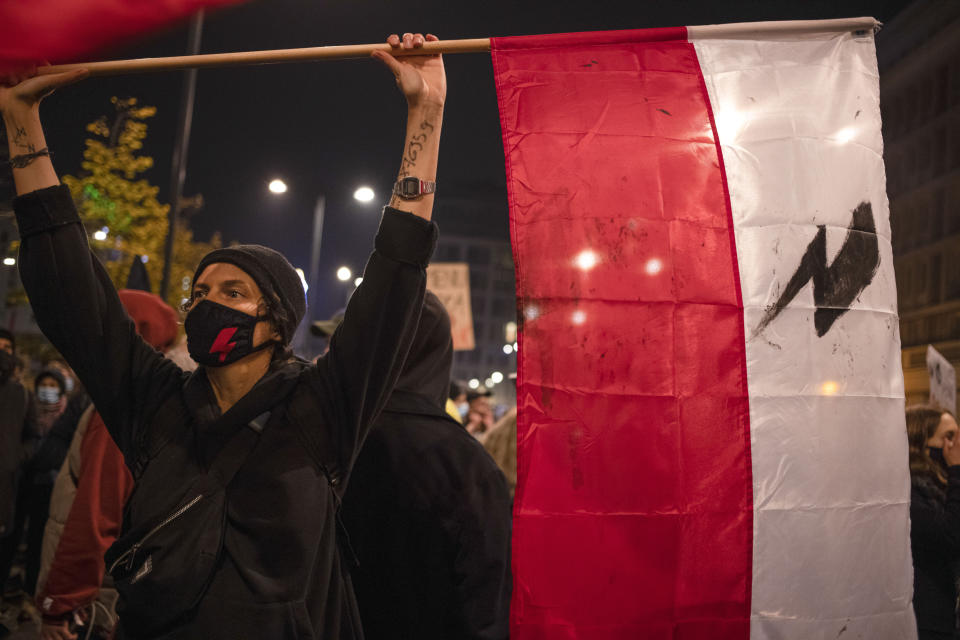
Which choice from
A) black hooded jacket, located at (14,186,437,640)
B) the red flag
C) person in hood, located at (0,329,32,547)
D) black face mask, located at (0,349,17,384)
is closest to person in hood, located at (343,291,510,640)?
black hooded jacket, located at (14,186,437,640)

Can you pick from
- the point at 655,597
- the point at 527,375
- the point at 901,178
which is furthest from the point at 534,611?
the point at 901,178

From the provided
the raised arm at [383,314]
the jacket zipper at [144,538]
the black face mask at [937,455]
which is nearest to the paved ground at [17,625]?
the jacket zipper at [144,538]

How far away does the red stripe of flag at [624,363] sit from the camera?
8.17 ft

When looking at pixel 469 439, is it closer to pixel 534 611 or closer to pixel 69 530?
pixel 534 611

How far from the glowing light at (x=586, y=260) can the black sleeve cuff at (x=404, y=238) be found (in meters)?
0.63

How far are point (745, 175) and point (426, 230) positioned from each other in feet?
4.14

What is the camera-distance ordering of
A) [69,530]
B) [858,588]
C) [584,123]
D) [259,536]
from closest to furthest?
[259,536]
[858,588]
[584,123]
[69,530]

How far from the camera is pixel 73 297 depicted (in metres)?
2.28

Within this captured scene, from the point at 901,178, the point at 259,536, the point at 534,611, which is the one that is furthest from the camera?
the point at 901,178

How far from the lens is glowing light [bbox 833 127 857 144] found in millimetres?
2888

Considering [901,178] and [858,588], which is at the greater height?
[901,178]

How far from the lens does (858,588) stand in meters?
2.61

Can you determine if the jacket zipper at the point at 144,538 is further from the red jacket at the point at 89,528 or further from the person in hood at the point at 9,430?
the person in hood at the point at 9,430

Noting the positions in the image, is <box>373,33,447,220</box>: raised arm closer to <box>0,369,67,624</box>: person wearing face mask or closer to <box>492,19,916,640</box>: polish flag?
<box>492,19,916,640</box>: polish flag
